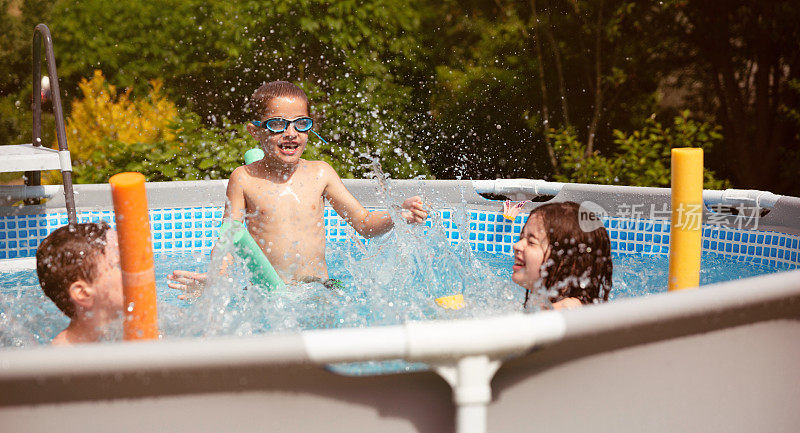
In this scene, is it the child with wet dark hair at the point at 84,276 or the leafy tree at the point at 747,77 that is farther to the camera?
the leafy tree at the point at 747,77

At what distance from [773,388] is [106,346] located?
1557 millimetres

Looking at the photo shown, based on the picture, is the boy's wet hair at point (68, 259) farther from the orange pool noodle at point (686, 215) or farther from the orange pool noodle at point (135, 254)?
the orange pool noodle at point (686, 215)

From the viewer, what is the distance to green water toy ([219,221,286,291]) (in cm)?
275

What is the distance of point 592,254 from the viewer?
101 inches

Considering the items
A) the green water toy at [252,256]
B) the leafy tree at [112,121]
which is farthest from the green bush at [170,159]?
the green water toy at [252,256]

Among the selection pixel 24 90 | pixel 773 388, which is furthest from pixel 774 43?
pixel 24 90

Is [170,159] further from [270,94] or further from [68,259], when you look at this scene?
[68,259]

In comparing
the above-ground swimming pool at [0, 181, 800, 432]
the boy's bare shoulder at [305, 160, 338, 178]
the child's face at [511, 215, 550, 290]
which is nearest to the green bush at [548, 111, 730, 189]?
the boy's bare shoulder at [305, 160, 338, 178]

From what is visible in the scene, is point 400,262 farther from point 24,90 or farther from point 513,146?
point 24,90

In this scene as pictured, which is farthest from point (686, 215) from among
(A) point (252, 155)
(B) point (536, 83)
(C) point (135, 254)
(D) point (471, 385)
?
(B) point (536, 83)

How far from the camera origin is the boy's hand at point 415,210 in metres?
3.10

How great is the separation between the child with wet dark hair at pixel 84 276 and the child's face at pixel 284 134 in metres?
1.23

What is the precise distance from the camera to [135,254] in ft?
5.57

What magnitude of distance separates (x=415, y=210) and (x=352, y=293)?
24.6 inches
